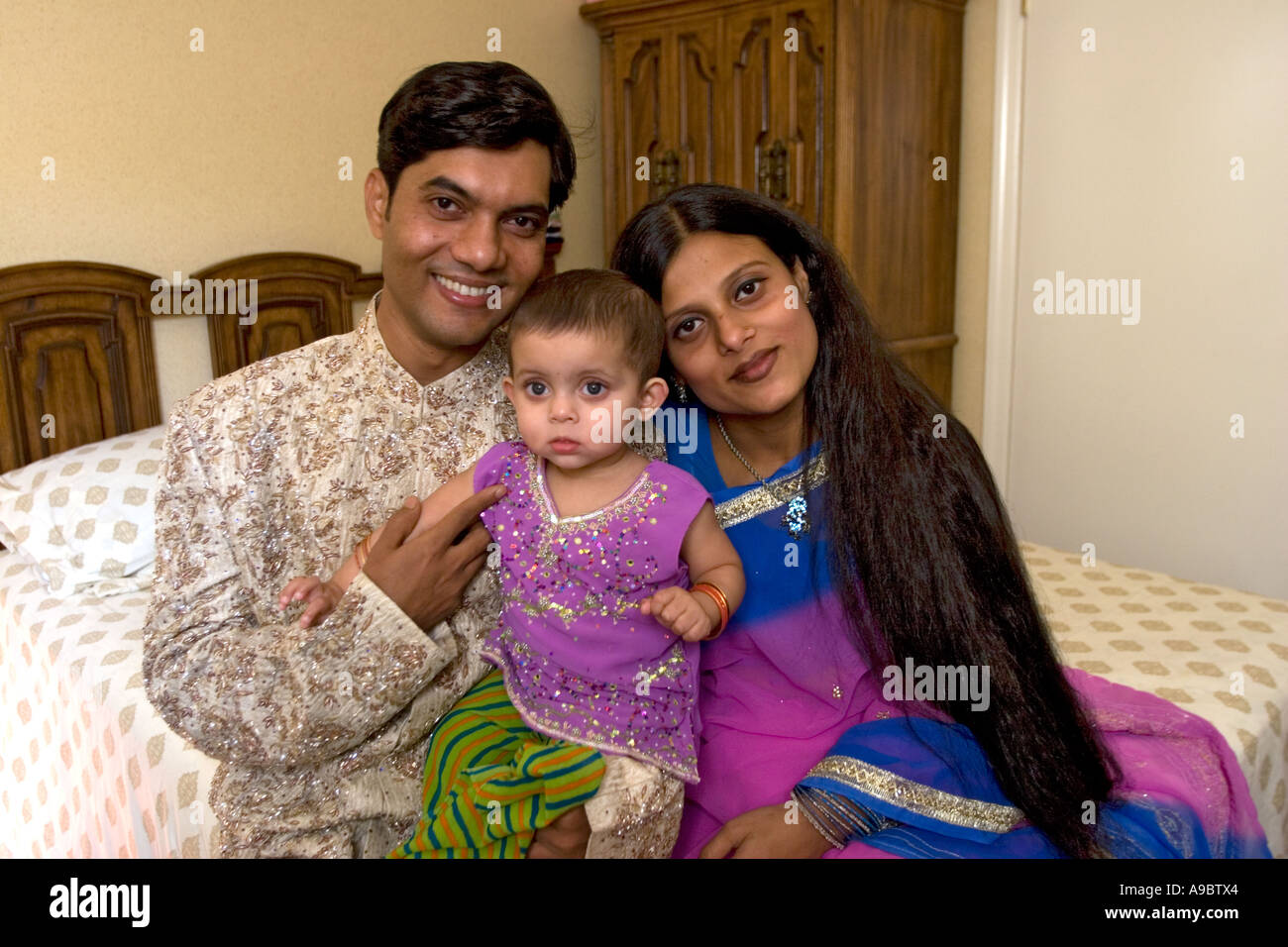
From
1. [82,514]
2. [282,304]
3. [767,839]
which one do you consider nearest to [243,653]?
[767,839]

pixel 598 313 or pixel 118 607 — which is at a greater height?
pixel 598 313

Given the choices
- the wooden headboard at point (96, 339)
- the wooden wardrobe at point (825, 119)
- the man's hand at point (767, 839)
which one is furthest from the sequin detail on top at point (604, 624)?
the wooden wardrobe at point (825, 119)

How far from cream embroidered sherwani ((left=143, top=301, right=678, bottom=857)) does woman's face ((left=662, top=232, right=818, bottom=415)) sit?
1.05ft

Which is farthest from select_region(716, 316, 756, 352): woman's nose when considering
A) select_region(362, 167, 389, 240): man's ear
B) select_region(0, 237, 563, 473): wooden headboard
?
select_region(0, 237, 563, 473): wooden headboard

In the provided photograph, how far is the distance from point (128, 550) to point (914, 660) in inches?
77.4

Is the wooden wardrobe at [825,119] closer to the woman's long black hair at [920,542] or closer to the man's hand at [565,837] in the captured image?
the woman's long black hair at [920,542]

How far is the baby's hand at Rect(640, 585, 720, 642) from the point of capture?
1195 millimetres

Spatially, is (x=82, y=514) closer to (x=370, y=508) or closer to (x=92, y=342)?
(x=92, y=342)

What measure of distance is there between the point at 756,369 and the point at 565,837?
2.29 feet

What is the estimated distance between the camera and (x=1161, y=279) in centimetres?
338
